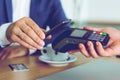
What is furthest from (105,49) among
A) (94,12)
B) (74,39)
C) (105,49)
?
(94,12)

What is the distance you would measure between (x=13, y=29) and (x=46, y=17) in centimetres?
47

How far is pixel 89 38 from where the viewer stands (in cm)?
76

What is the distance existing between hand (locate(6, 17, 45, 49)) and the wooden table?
0.08m

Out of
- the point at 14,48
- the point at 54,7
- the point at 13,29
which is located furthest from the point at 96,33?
the point at 54,7

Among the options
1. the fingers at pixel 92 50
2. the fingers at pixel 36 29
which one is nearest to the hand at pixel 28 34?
the fingers at pixel 36 29

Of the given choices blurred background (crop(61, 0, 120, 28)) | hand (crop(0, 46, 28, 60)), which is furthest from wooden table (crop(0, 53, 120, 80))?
blurred background (crop(61, 0, 120, 28))

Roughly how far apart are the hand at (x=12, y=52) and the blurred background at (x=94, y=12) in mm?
1617

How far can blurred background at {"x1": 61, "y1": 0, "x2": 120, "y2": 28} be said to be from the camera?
2.55 meters

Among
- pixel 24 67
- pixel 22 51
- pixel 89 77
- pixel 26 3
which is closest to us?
pixel 89 77

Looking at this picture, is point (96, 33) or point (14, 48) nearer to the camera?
point (96, 33)

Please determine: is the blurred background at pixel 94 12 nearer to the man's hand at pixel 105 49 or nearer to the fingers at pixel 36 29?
the man's hand at pixel 105 49

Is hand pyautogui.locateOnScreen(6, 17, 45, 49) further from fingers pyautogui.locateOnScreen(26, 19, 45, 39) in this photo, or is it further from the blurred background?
the blurred background

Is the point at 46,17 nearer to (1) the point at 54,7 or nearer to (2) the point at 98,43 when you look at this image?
(1) the point at 54,7

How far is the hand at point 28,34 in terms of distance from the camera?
77 centimetres
